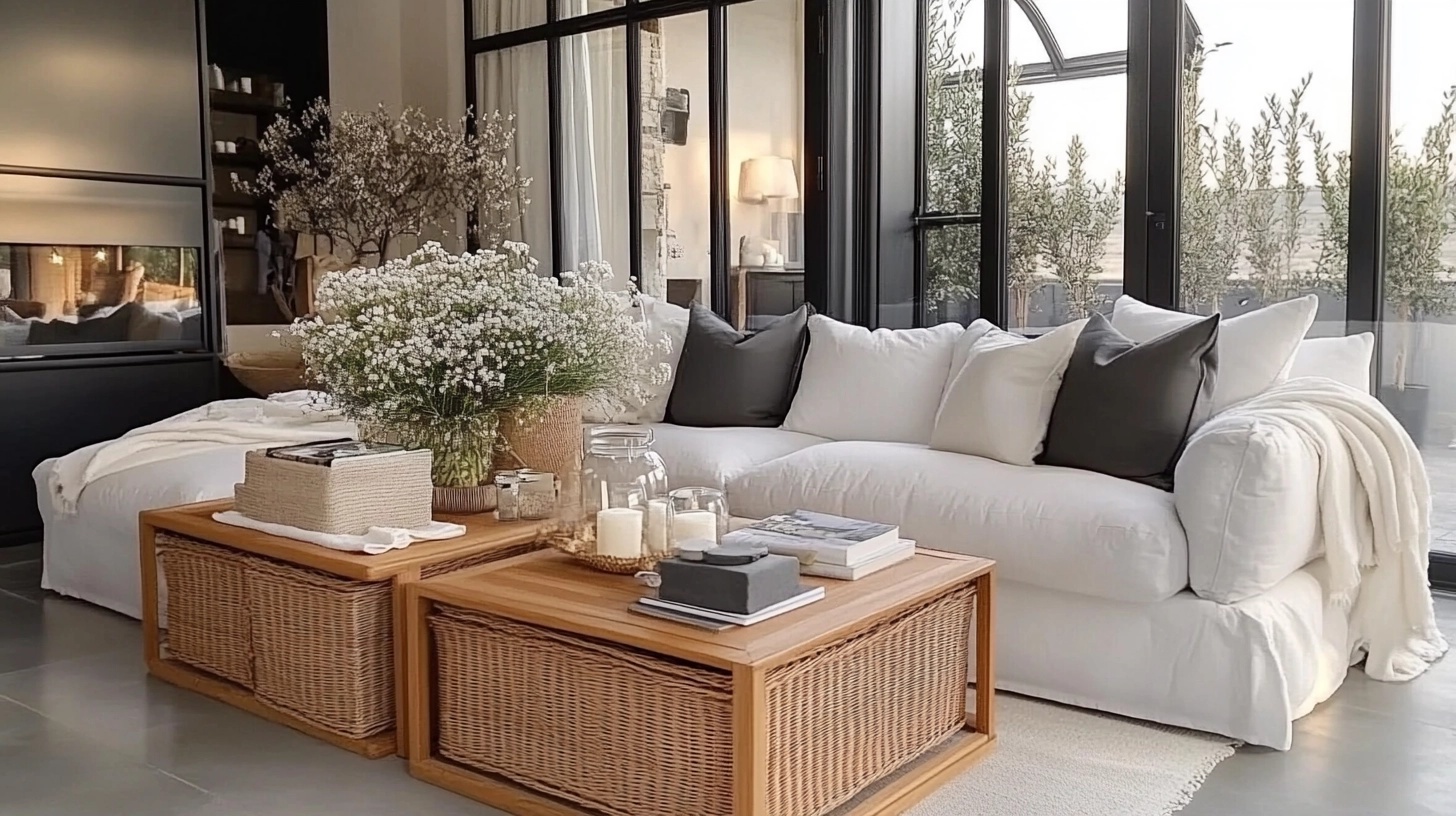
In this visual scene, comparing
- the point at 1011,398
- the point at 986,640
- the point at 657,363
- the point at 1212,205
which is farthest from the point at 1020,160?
the point at 986,640

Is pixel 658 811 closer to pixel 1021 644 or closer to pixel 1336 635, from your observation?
pixel 1021 644

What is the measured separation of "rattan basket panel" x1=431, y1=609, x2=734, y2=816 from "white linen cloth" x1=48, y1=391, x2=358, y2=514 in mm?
1468

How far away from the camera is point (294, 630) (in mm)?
2609

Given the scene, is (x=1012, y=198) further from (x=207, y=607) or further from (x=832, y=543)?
(x=207, y=607)

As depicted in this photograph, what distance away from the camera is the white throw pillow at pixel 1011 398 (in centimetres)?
315

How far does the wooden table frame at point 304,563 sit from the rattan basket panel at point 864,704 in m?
0.82

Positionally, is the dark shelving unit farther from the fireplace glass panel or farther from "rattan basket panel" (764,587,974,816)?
"rattan basket panel" (764,587,974,816)

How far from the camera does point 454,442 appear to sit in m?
2.83

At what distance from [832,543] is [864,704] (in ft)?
0.95

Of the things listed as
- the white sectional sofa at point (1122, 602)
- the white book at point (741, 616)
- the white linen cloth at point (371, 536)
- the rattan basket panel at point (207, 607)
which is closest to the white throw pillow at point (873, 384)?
the white sectional sofa at point (1122, 602)

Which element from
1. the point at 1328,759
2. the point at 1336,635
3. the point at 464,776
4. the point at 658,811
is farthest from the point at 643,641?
the point at 1336,635

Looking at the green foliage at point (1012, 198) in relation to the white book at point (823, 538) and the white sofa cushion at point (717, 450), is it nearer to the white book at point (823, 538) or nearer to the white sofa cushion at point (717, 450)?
the white sofa cushion at point (717, 450)

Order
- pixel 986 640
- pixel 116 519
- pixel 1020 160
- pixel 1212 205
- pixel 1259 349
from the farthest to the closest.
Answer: pixel 1020 160 < pixel 1212 205 < pixel 116 519 < pixel 1259 349 < pixel 986 640

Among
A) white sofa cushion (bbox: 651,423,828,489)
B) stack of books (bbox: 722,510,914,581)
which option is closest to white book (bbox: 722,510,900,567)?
stack of books (bbox: 722,510,914,581)
